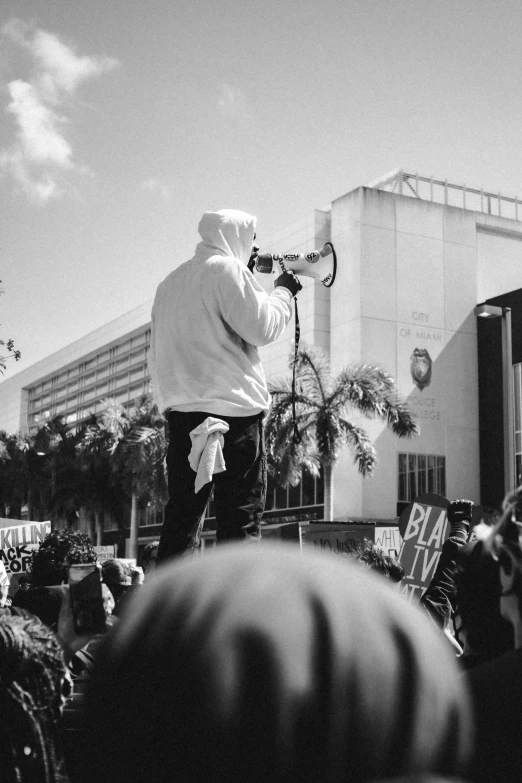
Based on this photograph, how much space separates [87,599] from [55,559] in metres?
1.93

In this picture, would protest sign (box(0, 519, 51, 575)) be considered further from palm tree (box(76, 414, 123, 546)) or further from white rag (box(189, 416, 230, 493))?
palm tree (box(76, 414, 123, 546))

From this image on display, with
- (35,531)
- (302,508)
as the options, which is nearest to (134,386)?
(302,508)

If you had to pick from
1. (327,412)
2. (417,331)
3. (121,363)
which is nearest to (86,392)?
(121,363)

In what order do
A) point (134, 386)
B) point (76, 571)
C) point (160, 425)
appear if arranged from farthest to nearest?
1. point (134, 386)
2. point (160, 425)
3. point (76, 571)

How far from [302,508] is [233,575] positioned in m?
53.5

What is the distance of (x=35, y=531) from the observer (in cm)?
1387

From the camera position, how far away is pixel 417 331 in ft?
175

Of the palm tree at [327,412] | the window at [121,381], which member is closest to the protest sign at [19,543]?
the palm tree at [327,412]

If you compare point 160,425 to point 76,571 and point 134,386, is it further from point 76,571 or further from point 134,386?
point 76,571

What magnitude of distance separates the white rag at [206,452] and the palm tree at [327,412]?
30075mm

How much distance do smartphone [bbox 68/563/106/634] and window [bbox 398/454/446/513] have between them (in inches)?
1955

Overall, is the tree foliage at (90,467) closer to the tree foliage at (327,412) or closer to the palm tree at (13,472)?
the palm tree at (13,472)

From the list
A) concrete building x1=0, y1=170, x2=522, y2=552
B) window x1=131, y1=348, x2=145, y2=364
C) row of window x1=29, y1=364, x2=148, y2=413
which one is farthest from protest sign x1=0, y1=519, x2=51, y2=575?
window x1=131, y1=348, x2=145, y2=364

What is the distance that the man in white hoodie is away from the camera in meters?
4.21
